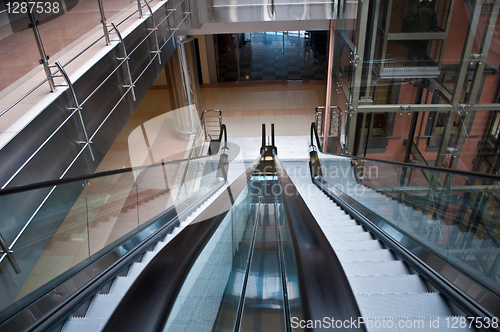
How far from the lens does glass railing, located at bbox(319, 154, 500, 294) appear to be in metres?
1.62

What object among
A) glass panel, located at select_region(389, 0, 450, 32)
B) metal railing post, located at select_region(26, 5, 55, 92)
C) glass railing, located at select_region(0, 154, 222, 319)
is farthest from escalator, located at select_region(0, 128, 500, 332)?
glass panel, located at select_region(389, 0, 450, 32)

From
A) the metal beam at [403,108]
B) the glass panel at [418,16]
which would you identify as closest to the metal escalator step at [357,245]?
the metal beam at [403,108]

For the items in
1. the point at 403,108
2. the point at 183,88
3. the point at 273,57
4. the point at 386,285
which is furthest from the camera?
the point at 273,57

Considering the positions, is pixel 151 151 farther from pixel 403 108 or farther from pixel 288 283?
pixel 288 283

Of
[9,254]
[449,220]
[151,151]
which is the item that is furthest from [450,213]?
[151,151]

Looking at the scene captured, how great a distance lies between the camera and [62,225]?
66.4 inches

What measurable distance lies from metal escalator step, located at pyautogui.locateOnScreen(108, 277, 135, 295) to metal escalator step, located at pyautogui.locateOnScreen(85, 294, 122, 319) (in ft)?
0.25

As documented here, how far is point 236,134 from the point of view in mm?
8688

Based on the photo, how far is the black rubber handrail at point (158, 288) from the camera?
784 millimetres

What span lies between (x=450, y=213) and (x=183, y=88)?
6.70 metres

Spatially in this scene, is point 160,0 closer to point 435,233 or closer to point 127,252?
point 127,252

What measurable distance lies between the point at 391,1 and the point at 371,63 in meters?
0.85

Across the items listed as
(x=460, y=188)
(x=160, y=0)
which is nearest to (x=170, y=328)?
(x=460, y=188)

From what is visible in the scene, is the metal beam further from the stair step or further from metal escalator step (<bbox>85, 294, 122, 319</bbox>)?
Result: metal escalator step (<bbox>85, 294, 122, 319</bbox>)
